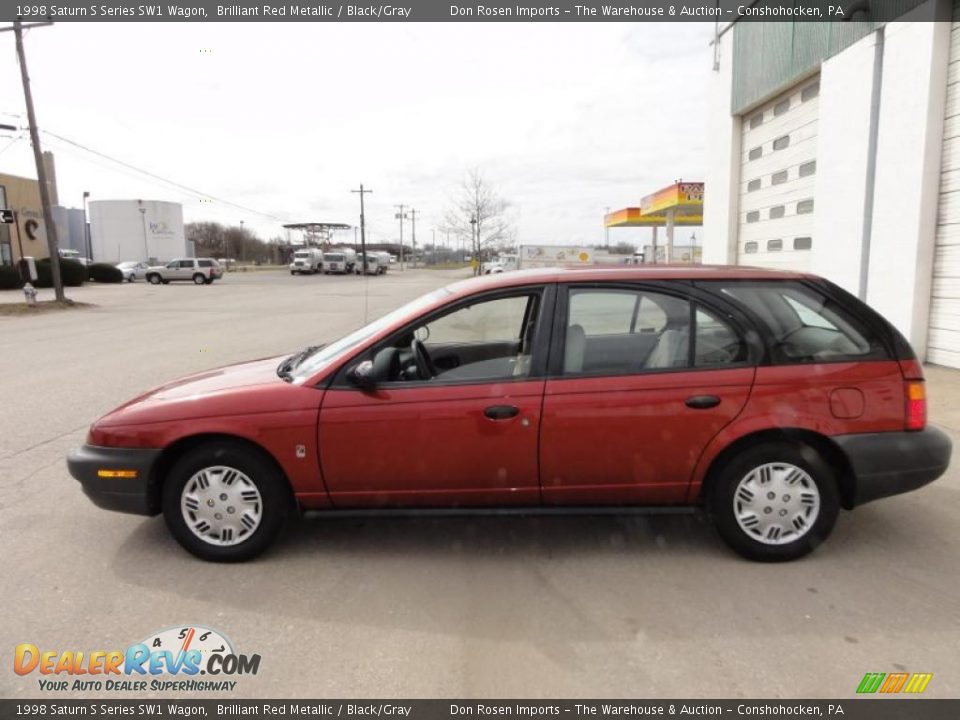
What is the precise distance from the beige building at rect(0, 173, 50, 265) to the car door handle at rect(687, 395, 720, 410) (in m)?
47.7

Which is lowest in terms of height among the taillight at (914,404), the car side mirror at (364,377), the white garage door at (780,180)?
the taillight at (914,404)

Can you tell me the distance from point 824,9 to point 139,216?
76.2 m

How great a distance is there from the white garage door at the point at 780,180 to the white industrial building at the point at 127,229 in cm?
7092

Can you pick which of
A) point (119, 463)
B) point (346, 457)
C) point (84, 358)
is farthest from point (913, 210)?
point (84, 358)

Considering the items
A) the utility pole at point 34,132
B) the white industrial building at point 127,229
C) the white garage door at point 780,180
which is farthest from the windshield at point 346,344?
the white industrial building at point 127,229

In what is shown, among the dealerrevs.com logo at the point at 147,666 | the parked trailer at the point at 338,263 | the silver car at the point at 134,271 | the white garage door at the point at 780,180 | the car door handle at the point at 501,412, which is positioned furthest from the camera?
the parked trailer at the point at 338,263

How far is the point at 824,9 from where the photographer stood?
35.8 ft

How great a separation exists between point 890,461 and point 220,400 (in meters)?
3.54

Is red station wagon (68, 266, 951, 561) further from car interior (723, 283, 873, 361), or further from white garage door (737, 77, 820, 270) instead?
white garage door (737, 77, 820, 270)

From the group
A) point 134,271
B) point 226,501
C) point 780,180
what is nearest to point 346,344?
point 226,501

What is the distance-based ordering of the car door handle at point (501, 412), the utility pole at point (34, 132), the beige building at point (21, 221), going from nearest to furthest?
the car door handle at point (501, 412) < the utility pole at point (34, 132) < the beige building at point (21, 221)

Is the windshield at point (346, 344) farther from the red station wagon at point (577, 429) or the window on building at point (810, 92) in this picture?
the window on building at point (810, 92)

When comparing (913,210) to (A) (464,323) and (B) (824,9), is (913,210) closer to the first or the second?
(B) (824,9)

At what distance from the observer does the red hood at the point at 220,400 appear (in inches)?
136
